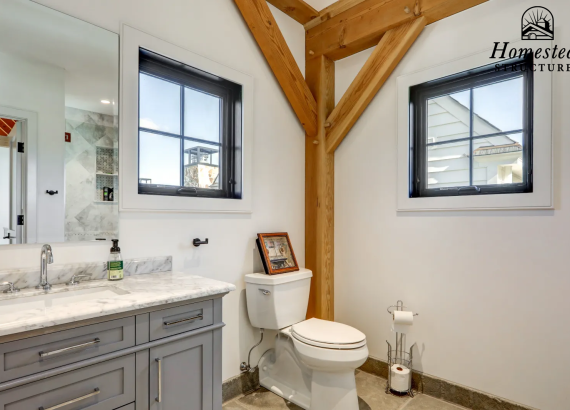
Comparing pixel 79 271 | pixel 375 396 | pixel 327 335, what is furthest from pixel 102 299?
pixel 375 396

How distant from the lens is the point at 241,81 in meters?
2.29

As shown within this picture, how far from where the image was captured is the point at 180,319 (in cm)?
137

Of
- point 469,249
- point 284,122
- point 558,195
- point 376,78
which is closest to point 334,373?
point 469,249

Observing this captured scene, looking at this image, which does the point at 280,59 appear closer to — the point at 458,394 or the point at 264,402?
the point at 264,402

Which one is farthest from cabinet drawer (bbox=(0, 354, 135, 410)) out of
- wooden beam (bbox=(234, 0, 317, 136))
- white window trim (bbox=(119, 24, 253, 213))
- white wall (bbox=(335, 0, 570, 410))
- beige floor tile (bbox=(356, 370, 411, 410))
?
wooden beam (bbox=(234, 0, 317, 136))

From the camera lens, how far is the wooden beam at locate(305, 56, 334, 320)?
105 inches

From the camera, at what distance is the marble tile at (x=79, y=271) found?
139 cm

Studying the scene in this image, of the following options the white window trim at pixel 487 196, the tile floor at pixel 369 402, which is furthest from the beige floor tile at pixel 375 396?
the white window trim at pixel 487 196

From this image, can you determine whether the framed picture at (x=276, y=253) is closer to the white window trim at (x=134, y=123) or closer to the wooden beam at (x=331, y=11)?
the white window trim at (x=134, y=123)

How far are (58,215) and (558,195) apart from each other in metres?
2.48

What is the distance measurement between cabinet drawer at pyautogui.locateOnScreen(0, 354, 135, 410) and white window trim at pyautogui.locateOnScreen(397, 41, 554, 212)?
190cm

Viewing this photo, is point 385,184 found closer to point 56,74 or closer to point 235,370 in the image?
point 235,370

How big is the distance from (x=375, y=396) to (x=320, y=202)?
1379 mm

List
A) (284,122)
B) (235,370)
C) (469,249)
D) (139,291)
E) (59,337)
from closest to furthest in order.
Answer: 1. (59,337)
2. (139,291)
3. (469,249)
4. (235,370)
5. (284,122)
